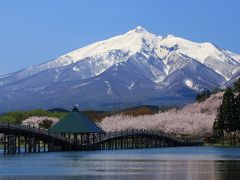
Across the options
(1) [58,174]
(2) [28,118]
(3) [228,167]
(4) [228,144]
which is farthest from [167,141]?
(1) [58,174]

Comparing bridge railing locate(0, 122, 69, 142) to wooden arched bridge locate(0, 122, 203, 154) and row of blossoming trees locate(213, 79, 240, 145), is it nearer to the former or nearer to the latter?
wooden arched bridge locate(0, 122, 203, 154)

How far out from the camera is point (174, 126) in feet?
505

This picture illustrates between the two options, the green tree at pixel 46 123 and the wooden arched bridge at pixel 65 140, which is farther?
the green tree at pixel 46 123

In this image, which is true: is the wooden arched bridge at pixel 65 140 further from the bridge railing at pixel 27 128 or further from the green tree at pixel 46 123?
the green tree at pixel 46 123

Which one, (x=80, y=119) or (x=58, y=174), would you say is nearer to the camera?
(x=58, y=174)

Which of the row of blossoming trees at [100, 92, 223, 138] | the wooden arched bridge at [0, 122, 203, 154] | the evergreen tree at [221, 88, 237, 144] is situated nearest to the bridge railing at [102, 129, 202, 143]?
→ the wooden arched bridge at [0, 122, 203, 154]

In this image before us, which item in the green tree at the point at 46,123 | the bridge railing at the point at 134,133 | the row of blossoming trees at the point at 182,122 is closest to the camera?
the bridge railing at the point at 134,133

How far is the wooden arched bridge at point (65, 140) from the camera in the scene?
96938 mm

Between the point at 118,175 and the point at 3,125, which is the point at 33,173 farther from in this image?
the point at 3,125

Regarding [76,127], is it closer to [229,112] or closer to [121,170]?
[229,112]

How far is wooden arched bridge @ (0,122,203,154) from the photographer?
9694cm

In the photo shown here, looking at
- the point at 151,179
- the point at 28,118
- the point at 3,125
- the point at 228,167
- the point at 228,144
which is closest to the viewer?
the point at 151,179

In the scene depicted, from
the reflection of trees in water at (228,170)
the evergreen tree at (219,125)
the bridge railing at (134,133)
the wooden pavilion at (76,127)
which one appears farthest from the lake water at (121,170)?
the evergreen tree at (219,125)

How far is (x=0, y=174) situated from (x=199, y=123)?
94.1 metres
